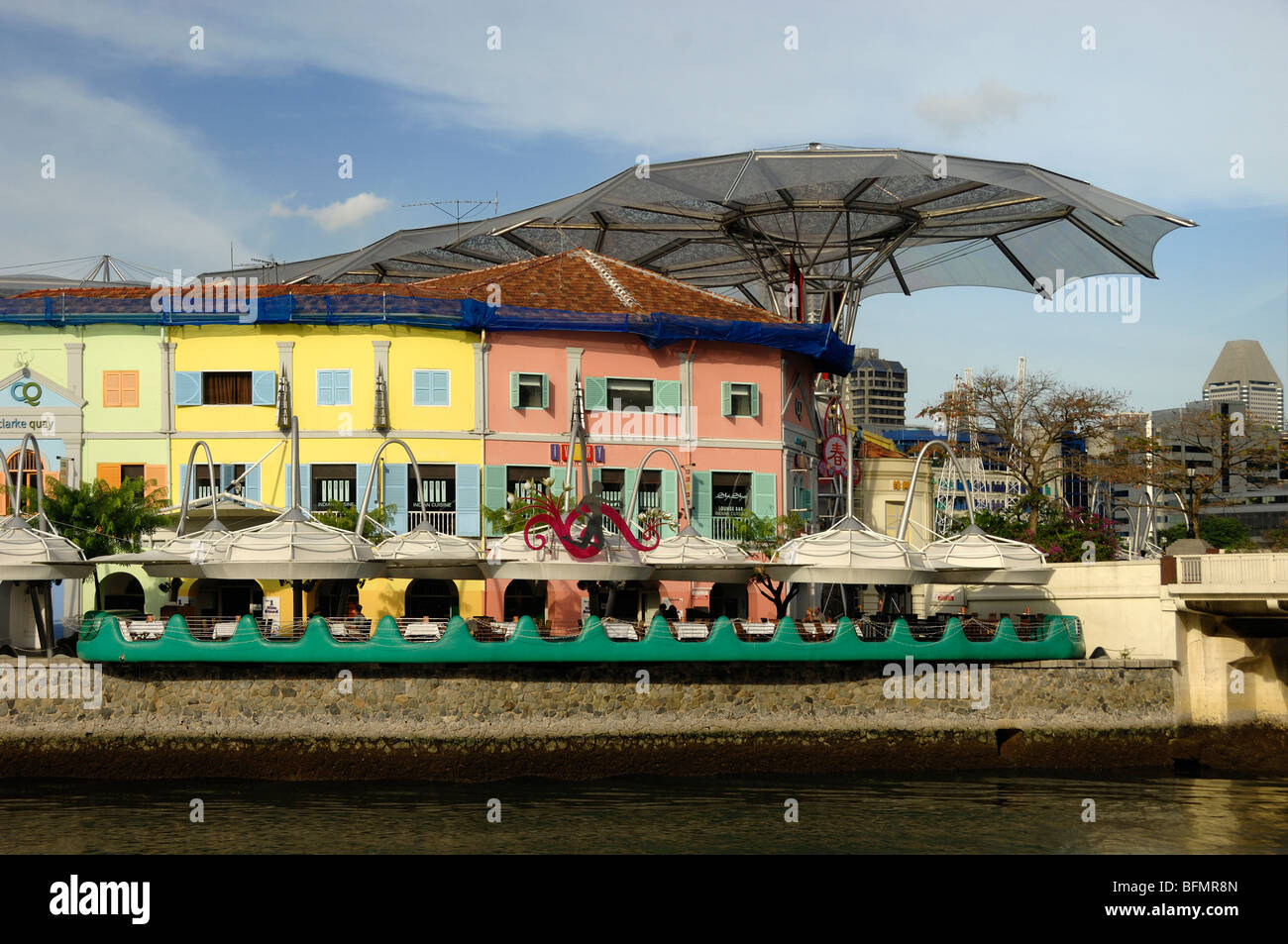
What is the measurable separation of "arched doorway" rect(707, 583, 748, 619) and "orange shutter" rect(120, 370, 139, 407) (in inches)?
786

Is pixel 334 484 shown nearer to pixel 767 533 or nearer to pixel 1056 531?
pixel 767 533

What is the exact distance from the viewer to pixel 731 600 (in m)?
45.2

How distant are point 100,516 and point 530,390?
1412cm

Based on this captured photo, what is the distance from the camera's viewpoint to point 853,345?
5275 cm

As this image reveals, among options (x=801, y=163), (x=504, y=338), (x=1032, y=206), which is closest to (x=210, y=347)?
(x=504, y=338)

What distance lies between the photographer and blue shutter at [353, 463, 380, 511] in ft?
140

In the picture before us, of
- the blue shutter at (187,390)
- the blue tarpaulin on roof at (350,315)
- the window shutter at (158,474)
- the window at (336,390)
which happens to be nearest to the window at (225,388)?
the blue shutter at (187,390)

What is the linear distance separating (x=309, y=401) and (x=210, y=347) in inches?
147

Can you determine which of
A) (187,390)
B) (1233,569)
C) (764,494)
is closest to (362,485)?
(187,390)

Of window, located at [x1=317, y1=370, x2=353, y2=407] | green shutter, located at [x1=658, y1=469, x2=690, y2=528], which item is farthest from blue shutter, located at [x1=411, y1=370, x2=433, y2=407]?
green shutter, located at [x1=658, y1=469, x2=690, y2=528]

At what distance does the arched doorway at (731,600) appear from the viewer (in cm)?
4503

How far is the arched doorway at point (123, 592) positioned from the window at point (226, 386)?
6.23 metres

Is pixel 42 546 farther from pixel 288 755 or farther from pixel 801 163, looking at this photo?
pixel 801 163

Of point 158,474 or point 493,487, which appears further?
point 493,487
